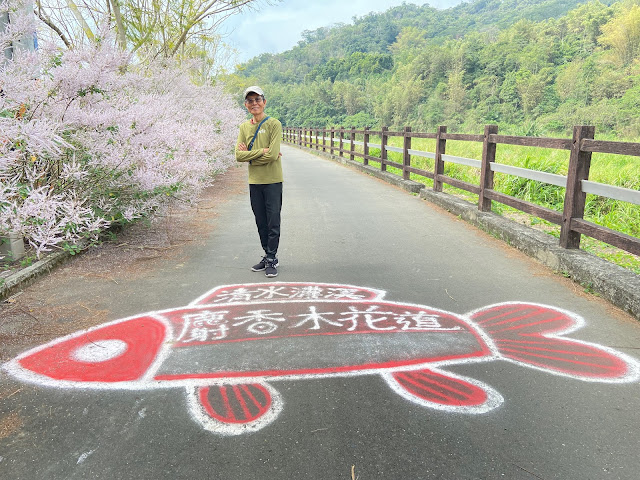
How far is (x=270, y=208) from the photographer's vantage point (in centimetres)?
492

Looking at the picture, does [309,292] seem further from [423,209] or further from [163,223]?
[423,209]

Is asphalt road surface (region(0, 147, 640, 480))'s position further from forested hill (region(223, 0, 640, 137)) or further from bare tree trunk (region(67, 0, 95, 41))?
forested hill (region(223, 0, 640, 137))

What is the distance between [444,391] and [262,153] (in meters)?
2.87

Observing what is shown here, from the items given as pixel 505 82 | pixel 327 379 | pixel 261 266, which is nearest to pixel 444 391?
pixel 327 379

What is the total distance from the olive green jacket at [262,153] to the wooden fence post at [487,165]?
373 cm

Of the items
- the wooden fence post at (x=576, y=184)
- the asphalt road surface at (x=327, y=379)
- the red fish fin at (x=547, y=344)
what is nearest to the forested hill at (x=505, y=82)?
the wooden fence post at (x=576, y=184)

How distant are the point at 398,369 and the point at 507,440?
794 mm

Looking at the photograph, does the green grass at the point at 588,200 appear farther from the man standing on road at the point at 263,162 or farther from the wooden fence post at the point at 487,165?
the man standing on road at the point at 263,162

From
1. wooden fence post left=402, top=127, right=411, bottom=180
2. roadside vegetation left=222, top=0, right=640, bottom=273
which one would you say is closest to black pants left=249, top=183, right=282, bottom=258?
wooden fence post left=402, top=127, right=411, bottom=180

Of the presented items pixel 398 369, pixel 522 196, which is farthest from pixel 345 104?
pixel 398 369

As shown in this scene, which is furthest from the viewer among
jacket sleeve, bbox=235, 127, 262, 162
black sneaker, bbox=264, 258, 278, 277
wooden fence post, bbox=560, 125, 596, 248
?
wooden fence post, bbox=560, 125, 596, 248

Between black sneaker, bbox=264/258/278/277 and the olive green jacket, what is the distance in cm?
80

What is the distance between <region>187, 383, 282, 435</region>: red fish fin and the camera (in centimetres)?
239

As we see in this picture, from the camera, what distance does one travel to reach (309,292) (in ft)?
14.2
